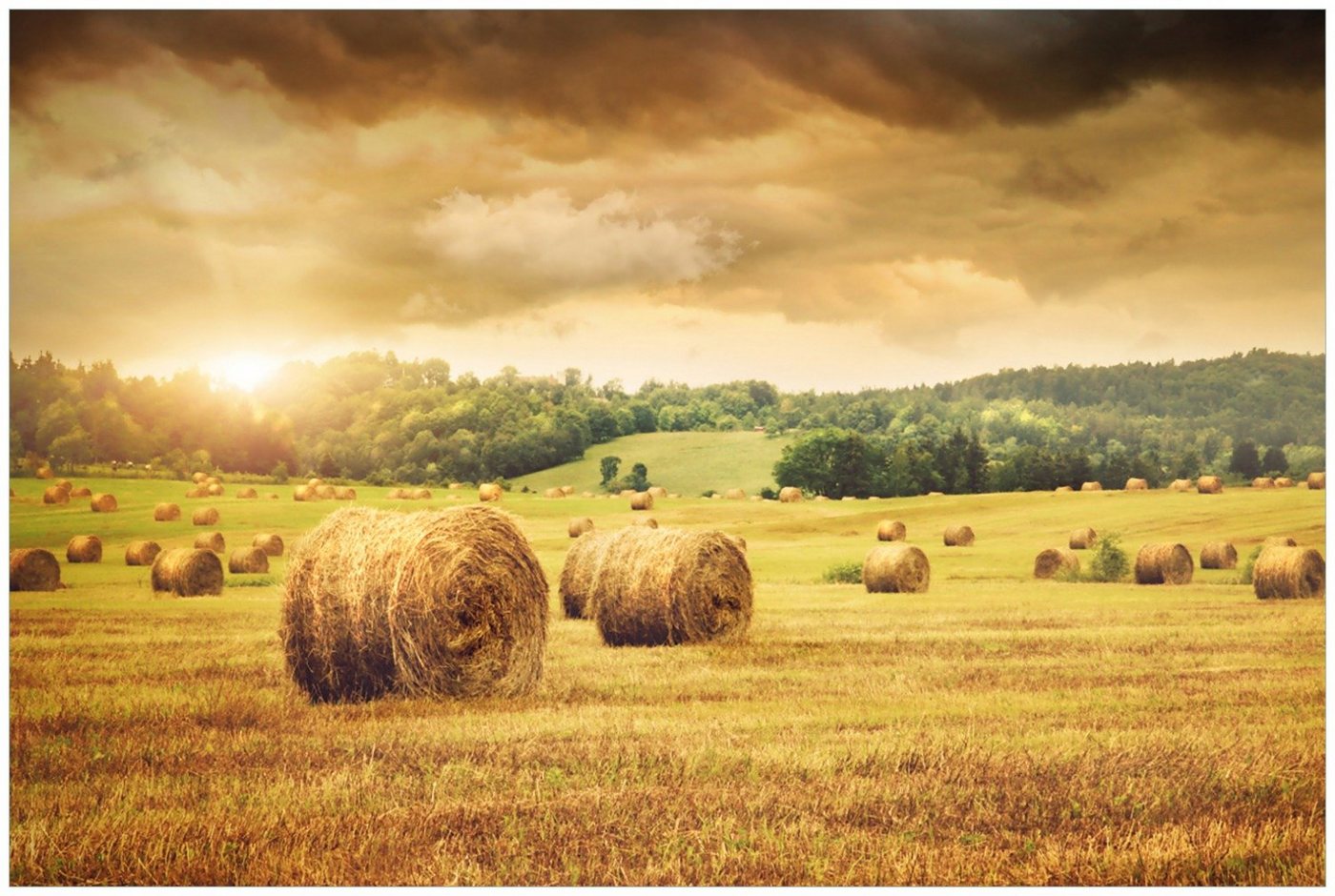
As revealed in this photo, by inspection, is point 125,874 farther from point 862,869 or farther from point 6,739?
point 862,869

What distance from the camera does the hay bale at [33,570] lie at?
9.44 meters

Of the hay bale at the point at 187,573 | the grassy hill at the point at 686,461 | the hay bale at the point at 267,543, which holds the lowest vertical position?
the hay bale at the point at 187,573

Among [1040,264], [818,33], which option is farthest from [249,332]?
[1040,264]

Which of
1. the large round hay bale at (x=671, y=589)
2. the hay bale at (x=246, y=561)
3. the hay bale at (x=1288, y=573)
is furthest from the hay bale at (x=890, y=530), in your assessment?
the hay bale at (x=246, y=561)

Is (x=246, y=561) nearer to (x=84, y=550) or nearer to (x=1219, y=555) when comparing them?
(x=84, y=550)

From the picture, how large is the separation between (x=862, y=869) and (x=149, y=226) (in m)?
6.25

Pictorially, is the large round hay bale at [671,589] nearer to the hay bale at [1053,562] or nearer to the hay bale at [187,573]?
the hay bale at [187,573]

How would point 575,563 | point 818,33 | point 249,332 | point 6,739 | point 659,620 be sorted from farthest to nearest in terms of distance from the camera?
point 575,563 < point 659,620 < point 249,332 < point 818,33 < point 6,739

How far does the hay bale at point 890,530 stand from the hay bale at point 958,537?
717 millimetres

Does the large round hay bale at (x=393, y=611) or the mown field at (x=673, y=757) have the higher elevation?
the large round hay bale at (x=393, y=611)

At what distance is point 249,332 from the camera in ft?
28.4

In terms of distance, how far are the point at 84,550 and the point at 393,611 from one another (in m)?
4.17

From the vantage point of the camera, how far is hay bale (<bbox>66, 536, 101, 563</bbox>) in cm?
951

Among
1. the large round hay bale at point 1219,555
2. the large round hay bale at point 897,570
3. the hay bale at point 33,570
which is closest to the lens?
the hay bale at point 33,570
